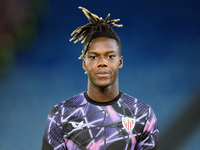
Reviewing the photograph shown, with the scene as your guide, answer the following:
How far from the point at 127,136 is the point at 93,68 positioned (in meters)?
0.37

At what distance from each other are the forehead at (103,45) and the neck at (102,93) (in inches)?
7.4

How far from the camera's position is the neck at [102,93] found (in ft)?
5.30

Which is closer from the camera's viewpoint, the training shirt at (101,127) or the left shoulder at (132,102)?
the training shirt at (101,127)

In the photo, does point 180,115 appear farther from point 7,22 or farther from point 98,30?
point 7,22

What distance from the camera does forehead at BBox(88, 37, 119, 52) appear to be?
1.57 meters

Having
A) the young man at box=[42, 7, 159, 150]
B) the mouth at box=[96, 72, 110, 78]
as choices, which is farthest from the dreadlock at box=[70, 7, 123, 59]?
the mouth at box=[96, 72, 110, 78]

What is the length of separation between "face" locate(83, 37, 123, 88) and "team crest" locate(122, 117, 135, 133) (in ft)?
0.62

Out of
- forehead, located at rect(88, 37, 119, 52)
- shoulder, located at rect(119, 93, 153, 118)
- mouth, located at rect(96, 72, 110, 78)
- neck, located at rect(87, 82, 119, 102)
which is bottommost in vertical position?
shoulder, located at rect(119, 93, 153, 118)

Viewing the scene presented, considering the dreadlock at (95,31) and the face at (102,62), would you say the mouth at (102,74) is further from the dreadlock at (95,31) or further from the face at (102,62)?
the dreadlock at (95,31)

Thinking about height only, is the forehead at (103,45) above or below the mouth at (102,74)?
above

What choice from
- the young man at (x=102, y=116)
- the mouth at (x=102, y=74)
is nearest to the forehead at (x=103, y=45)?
the young man at (x=102, y=116)

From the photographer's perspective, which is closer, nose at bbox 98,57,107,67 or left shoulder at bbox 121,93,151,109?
nose at bbox 98,57,107,67

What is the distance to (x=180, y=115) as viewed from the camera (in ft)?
9.36

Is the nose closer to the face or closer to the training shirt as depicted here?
the face
